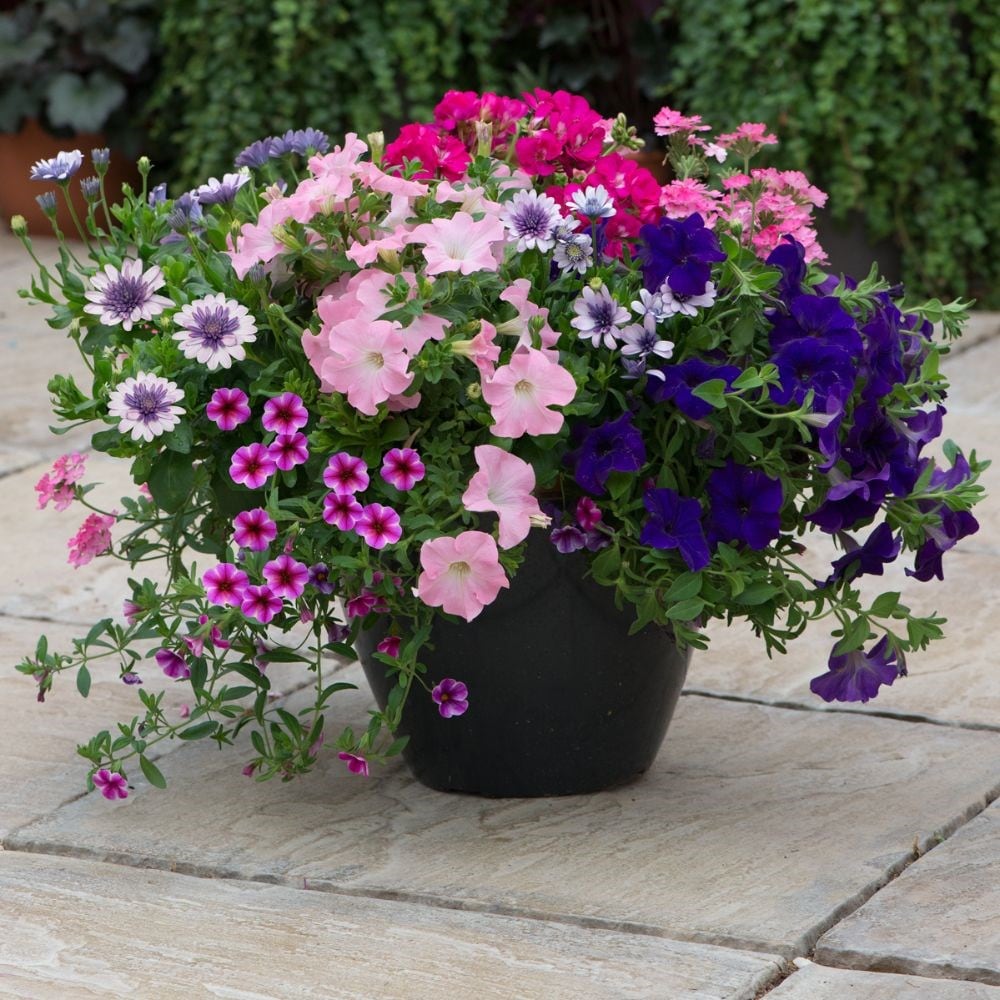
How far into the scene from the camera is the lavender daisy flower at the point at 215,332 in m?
2.05

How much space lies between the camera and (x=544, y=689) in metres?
2.29

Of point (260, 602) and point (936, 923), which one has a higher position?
point (260, 602)

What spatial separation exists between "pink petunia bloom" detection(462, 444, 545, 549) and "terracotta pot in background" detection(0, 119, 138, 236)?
4614mm

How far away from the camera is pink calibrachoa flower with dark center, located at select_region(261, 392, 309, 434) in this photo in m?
2.07

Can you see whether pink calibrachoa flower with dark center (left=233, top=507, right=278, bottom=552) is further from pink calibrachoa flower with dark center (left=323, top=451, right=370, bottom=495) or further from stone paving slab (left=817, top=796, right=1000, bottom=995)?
stone paving slab (left=817, top=796, right=1000, bottom=995)

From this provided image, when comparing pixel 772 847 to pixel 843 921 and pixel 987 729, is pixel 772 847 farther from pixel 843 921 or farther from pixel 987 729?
pixel 987 729

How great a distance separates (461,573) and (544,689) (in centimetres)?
31

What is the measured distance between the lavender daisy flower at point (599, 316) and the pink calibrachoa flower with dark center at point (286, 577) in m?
0.43

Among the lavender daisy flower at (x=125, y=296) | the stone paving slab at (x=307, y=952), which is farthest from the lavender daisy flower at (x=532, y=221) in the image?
the stone paving slab at (x=307, y=952)

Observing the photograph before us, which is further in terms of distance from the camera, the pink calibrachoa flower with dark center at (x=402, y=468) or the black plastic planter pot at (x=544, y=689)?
the black plastic planter pot at (x=544, y=689)

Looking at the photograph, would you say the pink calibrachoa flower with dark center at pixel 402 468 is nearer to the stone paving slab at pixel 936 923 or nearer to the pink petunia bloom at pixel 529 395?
the pink petunia bloom at pixel 529 395

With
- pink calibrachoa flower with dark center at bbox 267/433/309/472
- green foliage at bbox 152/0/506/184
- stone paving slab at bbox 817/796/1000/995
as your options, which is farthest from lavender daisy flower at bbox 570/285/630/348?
green foliage at bbox 152/0/506/184

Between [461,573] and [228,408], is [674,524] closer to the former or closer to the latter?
[461,573]

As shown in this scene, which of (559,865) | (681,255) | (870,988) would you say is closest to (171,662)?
(559,865)
